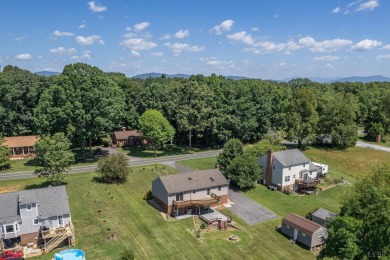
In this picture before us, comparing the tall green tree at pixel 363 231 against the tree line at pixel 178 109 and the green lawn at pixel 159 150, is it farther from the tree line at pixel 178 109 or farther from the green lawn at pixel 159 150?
the green lawn at pixel 159 150

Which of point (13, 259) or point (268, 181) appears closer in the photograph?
point (13, 259)

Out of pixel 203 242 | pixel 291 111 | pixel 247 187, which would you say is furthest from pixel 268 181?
pixel 291 111

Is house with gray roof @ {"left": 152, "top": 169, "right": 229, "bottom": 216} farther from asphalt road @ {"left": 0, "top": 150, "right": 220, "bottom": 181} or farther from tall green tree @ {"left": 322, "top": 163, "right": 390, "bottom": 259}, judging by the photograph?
tall green tree @ {"left": 322, "top": 163, "right": 390, "bottom": 259}

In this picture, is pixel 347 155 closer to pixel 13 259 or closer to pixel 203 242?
pixel 203 242

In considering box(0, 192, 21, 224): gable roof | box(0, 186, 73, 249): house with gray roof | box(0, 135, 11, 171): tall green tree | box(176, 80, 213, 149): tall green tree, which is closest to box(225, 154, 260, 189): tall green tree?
box(176, 80, 213, 149): tall green tree

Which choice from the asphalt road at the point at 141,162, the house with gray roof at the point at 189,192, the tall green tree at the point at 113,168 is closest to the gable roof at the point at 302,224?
the house with gray roof at the point at 189,192
